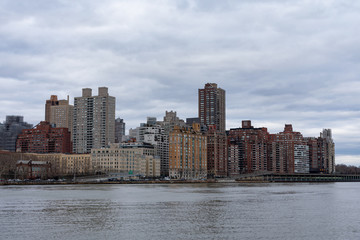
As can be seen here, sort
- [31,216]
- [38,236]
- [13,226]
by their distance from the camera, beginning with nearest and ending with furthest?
[38,236] < [13,226] < [31,216]

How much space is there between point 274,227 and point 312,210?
26161 millimetres

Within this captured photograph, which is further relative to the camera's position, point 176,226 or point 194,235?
point 176,226

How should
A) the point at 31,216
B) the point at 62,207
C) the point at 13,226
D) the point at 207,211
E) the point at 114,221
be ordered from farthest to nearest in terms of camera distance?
the point at 62,207
the point at 207,211
the point at 31,216
the point at 114,221
the point at 13,226

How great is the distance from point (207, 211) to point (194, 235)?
26951mm

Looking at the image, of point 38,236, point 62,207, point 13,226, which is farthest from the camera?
point 62,207

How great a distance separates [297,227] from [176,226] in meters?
15.8

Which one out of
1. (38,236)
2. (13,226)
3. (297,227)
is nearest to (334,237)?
(297,227)

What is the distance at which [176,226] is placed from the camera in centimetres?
6400

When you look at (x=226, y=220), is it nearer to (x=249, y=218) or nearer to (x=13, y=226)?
(x=249, y=218)

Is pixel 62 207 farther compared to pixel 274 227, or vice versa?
pixel 62 207

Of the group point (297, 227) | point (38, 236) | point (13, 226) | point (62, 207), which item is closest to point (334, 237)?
point (297, 227)

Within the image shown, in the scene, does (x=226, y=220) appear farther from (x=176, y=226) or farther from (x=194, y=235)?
(x=194, y=235)

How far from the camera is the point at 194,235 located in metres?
56.9

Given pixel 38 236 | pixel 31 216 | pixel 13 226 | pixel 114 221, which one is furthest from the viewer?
pixel 31 216
